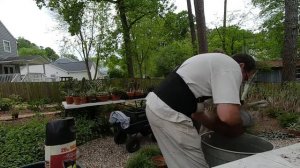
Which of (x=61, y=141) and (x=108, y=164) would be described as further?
(x=108, y=164)

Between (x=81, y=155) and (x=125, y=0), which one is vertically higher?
(x=125, y=0)

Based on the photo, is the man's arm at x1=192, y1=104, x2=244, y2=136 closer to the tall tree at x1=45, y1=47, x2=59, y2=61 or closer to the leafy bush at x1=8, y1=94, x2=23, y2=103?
the leafy bush at x1=8, y1=94, x2=23, y2=103

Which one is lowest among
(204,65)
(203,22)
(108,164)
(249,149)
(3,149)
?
(108,164)

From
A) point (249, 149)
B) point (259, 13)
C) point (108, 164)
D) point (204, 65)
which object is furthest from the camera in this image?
point (259, 13)

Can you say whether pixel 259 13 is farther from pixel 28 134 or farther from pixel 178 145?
pixel 178 145

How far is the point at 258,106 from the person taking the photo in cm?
663

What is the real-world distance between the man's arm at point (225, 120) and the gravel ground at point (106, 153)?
2.60 meters

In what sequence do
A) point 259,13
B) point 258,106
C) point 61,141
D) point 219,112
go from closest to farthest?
point 61,141, point 219,112, point 258,106, point 259,13

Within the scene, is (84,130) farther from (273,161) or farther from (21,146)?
Result: (273,161)

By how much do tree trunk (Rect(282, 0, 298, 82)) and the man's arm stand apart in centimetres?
757

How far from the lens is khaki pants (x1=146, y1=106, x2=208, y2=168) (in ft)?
6.04

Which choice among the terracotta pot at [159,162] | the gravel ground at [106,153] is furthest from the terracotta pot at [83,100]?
the terracotta pot at [159,162]

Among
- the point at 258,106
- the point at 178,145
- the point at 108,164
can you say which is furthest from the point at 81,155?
the point at 258,106

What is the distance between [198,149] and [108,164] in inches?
110
